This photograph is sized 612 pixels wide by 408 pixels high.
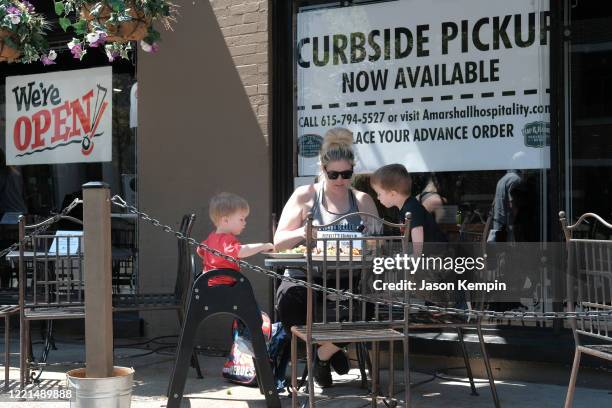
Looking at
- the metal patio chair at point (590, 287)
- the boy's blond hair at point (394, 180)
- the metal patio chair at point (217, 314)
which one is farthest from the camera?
the boy's blond hair at point (394, 180)

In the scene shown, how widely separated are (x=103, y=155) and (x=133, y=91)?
26.5 inches

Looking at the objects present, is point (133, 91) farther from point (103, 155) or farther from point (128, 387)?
point (128, 387)

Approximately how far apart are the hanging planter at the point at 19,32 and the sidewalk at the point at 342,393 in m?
2.26

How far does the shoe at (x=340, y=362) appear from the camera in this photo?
5477mm

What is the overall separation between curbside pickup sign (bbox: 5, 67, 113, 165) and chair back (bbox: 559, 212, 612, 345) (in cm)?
462

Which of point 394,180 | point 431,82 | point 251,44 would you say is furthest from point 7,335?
point 431,82

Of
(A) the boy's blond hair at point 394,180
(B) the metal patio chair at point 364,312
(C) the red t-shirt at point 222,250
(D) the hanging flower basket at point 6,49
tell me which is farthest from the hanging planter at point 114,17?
(B) the metal patio chair at point 364,312

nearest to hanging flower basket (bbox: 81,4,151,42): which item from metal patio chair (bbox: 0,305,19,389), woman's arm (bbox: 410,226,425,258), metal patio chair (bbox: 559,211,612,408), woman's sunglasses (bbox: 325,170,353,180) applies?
woman's sunglasses (bbox: 325,170,353,180)

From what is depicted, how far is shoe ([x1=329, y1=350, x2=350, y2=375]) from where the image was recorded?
5477 mm

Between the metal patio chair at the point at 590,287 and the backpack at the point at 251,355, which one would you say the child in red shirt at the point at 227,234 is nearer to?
the backpack at the point at 251,355

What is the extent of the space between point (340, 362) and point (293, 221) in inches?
39.6

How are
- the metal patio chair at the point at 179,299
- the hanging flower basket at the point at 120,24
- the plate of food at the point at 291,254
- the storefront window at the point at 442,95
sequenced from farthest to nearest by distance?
the storefront window at the point at 442,95
the metal patio chair at the point at 179,299
the hanging flower basket at the point at 120,24
the plate of food at the point at 291,254

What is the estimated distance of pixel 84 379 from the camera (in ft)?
12.9

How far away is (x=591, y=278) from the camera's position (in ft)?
13.2
